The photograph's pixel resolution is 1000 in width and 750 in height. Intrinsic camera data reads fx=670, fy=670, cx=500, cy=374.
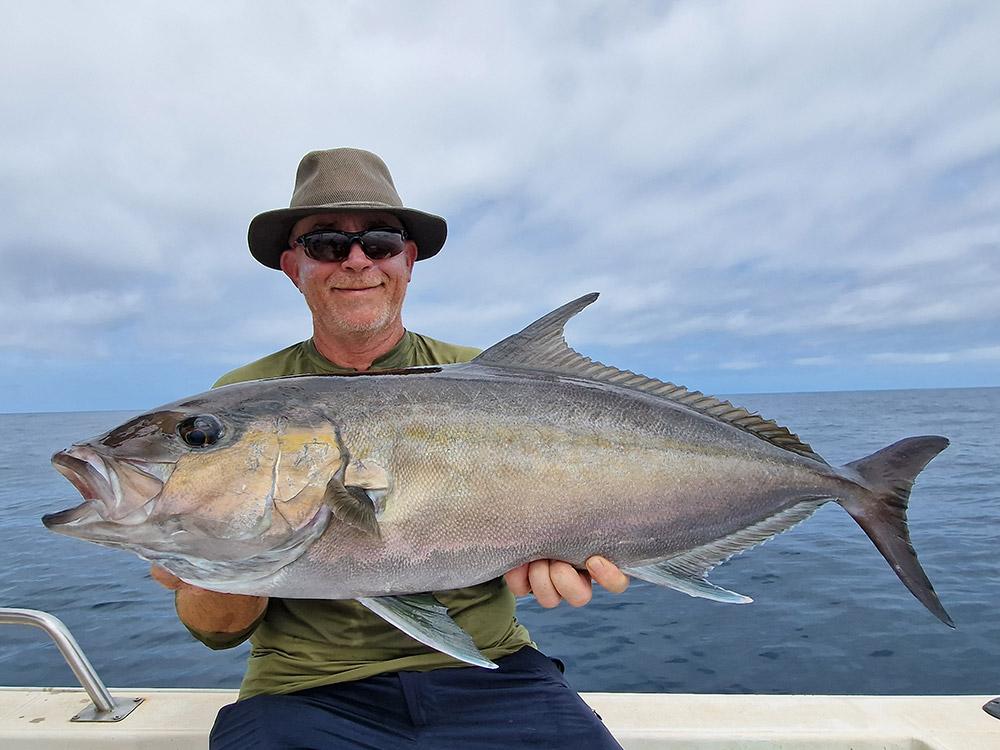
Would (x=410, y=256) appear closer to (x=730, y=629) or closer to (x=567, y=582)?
(x=567, y=582)

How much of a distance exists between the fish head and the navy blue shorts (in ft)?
2.56

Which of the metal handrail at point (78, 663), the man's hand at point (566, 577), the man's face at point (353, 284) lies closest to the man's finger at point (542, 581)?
the man's hand at point (566, 577)

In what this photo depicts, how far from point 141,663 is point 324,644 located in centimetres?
564

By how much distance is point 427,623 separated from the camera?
2164 millimetres

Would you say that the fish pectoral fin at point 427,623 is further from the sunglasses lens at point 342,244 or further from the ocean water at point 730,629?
the ocean water at point 730,629

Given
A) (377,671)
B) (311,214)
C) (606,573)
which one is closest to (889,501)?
(606,573)

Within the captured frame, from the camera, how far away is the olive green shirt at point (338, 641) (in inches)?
105

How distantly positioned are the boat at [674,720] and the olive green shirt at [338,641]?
0.86 metres

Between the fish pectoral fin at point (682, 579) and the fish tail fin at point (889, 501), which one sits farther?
the fish tail fin at point (889, 501)

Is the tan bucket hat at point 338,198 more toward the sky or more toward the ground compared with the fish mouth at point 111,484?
more toward the sky

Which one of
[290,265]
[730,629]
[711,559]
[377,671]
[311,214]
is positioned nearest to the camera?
[711,559]

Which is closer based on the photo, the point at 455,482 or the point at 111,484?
the point at 111,484

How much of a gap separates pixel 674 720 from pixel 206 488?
260cm

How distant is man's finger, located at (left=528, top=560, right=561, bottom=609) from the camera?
7.80ft
